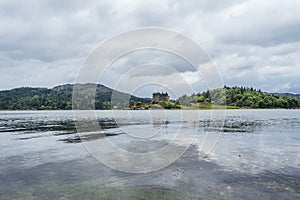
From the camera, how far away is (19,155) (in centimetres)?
Answer: 2695

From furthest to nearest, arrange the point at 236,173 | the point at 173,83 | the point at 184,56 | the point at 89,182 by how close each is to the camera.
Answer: the point at 173,83 → the point at 184,56 → the point at 236,173 → the point at 89,182

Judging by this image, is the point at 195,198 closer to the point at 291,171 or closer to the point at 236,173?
the point at 236,173

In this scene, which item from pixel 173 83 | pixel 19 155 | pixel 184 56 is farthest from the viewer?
pixel 173 83

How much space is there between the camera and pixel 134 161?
77.5 feet

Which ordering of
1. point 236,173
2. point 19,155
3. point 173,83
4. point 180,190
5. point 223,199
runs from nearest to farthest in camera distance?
point 223,199 < point 180,190 < point 236,173 < point 19,155 < point 173,83

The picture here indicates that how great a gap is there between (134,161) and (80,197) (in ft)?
31.9

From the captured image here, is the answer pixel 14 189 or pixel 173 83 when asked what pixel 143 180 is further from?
pixel 173 83

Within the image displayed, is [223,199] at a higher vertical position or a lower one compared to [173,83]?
lower

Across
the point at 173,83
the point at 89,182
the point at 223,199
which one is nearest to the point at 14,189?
the point at 89,182

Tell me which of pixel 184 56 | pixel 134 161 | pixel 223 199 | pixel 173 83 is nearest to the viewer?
pixel 223 199

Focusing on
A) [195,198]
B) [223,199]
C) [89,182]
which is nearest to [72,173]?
[89,182]

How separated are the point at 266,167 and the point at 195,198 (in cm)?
1011

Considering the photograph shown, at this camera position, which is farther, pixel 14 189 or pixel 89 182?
pixel 89 182

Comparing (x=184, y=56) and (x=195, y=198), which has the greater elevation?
(x=184, y=56)
